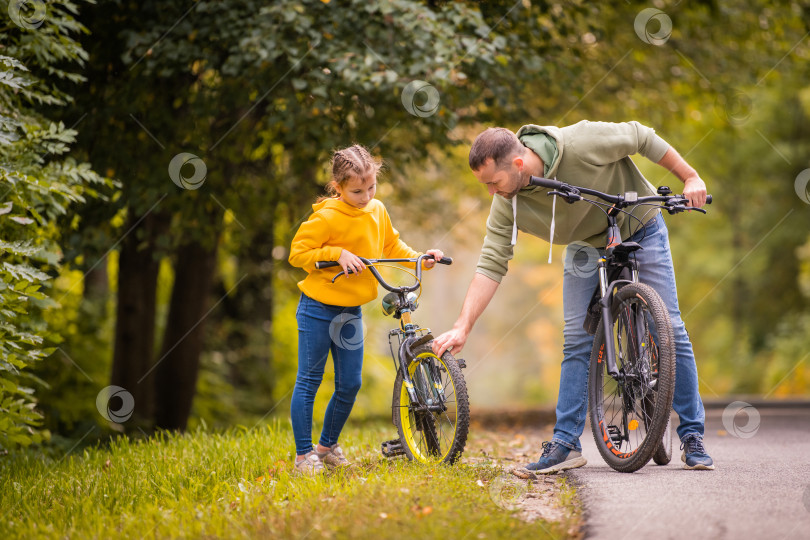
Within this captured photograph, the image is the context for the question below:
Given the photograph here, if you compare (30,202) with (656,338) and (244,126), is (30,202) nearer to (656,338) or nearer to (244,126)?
(244,126)

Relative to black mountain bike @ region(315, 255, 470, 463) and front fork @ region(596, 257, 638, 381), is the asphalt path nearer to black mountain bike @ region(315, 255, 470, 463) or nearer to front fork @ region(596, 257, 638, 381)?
front fork @ region(596, 257, 638, 381)

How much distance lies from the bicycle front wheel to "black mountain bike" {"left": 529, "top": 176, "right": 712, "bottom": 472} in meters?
0.79

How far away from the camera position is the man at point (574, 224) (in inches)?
163

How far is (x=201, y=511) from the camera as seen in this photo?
3635 mm

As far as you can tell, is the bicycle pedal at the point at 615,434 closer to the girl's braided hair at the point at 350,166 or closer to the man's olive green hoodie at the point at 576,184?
the man's olive green hoodie at the point at 576,184

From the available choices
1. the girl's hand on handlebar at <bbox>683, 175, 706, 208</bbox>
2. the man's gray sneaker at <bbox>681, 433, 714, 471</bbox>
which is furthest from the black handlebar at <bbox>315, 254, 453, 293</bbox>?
the man's gray sneaker at <bbox>681, 433, 714, 471</bbox>

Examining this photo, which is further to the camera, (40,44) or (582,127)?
(40,44)

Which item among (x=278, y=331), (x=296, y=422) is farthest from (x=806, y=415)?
(x=278, y=331)

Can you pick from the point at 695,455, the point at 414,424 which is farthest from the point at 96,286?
the point at 695,455

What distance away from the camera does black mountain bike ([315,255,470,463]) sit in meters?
4.07

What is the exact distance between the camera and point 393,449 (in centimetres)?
448

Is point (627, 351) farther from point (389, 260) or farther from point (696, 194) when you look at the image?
point (389, 260)

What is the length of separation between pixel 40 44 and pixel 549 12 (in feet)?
15.5

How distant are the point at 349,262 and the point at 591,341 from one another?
56.2 inches
